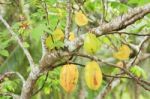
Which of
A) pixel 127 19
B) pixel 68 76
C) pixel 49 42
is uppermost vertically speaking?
pixel 127 19

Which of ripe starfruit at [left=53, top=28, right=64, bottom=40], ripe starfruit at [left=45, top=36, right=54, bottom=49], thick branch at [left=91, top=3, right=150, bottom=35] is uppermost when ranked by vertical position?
thick branch at [left=91, top=3, right=150, bottom=35]

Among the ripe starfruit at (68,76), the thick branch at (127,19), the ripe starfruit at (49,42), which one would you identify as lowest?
the ripe starfruit at (68,76)

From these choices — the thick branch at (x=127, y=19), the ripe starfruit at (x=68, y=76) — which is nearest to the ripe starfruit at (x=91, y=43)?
the thick branch at (x=127, y=19)

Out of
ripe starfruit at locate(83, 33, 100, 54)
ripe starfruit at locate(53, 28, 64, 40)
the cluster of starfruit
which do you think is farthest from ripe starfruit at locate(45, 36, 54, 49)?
ripe starfruit at locate(83, 33, 100, 54)

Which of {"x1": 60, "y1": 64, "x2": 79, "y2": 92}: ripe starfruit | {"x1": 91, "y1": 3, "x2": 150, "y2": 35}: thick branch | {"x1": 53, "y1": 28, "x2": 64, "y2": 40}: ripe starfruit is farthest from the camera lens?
{"x1": 53, "y1": 28, "x2": 64, "y2": 40}: ripe starfruit

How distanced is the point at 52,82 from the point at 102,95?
485 mm

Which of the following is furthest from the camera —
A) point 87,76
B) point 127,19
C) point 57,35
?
point 57,35

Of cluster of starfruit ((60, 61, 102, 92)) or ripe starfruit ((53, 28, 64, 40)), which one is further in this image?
ripe starfruit ((53, 28, 64, 40))

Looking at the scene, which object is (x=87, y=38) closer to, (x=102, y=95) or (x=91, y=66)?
(x=91, y=66)

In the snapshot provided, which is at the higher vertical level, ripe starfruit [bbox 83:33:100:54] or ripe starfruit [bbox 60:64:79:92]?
ripe starfruit [bbox 83:33:100:54]

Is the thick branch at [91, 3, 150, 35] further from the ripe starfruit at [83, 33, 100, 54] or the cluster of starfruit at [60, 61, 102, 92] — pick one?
the cluster of starfruit at [60, 61, 102, 92]

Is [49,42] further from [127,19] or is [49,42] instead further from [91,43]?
[127,19]

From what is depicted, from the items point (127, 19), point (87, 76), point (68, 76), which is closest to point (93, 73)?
point (87, 76)

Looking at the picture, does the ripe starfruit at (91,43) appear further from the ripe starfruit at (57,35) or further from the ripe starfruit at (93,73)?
the ripe starfruit at (57,35)
